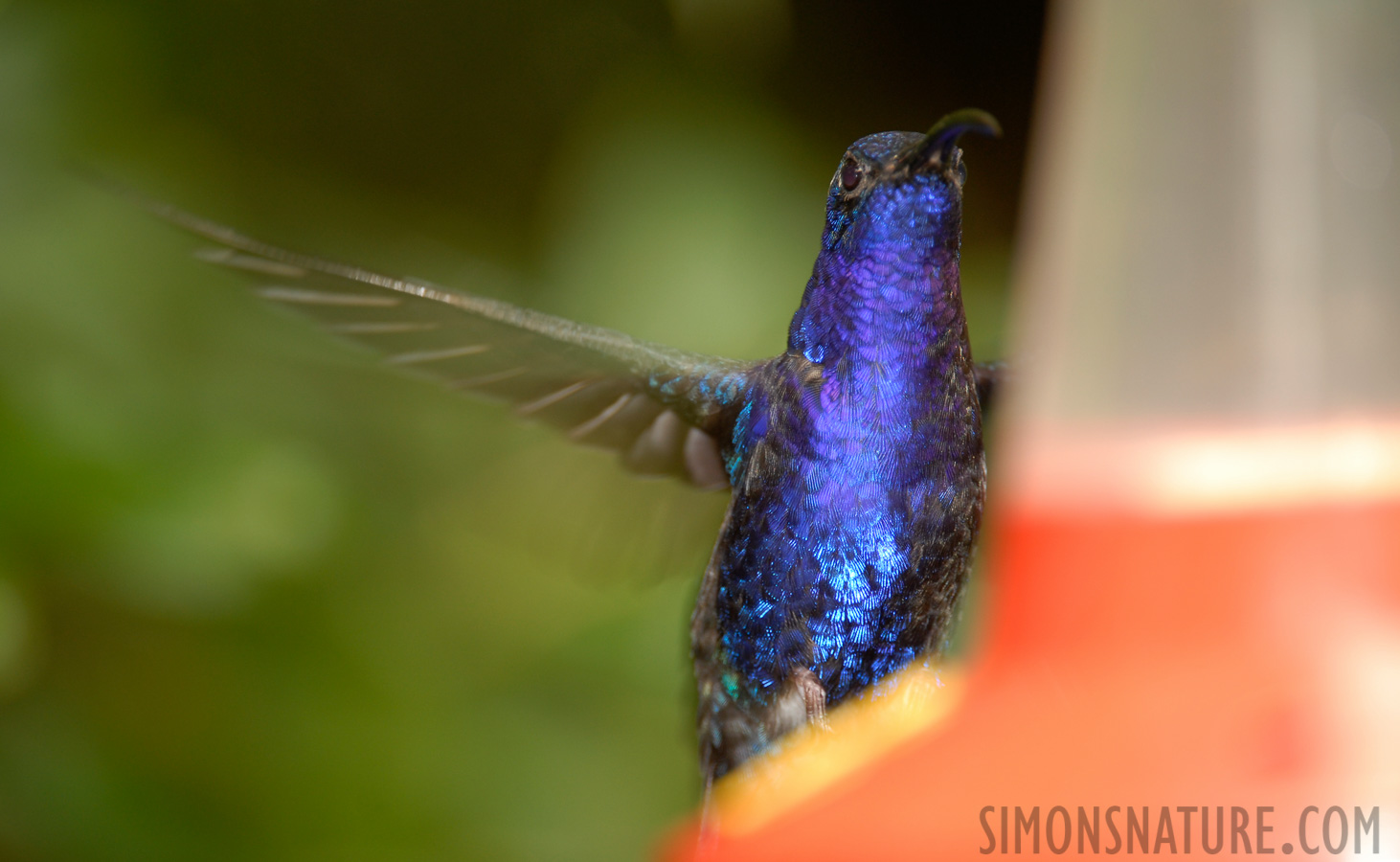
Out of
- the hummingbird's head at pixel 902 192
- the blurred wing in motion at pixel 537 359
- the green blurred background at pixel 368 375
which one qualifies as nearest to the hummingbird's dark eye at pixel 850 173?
the hummingbird's head at pixel 902 192

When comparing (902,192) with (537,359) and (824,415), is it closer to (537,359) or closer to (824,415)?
(824,415)

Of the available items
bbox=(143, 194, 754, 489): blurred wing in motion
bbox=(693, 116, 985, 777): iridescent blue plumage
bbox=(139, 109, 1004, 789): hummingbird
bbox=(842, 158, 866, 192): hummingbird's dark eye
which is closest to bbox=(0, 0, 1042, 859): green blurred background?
bbox=(143, 194, 754, 489): blurred wing in motion

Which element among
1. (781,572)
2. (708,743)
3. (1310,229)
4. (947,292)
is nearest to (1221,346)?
(1310,229)

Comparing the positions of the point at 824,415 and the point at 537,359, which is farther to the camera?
the point at 537,359

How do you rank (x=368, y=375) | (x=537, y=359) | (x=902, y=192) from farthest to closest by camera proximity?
(x=368, y=375)
(x=537, y=359)
(x=902, y=192)

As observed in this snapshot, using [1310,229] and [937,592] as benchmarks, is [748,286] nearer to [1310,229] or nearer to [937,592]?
[937,592]

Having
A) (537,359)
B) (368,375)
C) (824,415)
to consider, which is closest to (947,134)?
(824,415)
